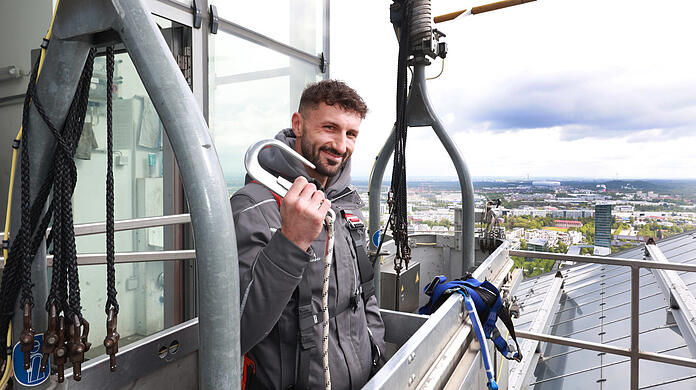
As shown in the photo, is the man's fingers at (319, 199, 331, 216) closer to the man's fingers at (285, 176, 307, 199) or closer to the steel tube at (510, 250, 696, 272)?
the man's fingers at (285, 176, 307, 199)

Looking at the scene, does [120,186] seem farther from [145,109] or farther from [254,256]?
[254,256]

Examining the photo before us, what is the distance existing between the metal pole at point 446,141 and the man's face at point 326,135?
959 mm

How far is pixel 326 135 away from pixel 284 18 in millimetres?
2506

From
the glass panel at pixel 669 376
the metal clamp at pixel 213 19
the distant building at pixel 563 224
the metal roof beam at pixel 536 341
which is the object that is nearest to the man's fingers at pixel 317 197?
the metal clamp at pixel 213 19

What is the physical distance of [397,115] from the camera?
6.24ft

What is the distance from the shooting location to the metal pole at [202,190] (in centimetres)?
51

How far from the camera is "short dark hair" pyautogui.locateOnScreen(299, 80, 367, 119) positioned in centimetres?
123

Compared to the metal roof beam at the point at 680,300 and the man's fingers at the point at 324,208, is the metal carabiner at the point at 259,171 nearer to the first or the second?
the man's fingers at the point at 324,208

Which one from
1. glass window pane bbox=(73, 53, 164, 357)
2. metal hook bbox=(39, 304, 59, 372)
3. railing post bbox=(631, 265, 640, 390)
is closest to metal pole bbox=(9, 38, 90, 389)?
metal hook bbox=(39, 304, 59, 372)

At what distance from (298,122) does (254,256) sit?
0.52 m

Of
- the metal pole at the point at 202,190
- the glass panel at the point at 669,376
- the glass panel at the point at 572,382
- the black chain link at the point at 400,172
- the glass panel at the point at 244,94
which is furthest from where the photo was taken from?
the glass panel at the point at 572,382

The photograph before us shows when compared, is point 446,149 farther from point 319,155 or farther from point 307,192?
point 307,192

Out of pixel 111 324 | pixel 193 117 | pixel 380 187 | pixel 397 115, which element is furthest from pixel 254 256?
pixel 380 187

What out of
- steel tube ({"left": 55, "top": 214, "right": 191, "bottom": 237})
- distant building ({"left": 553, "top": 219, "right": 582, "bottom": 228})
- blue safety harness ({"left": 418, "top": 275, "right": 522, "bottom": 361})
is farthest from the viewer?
distant building ({"left": 553, "top": 219, "right": 582, "bottom": 228})
